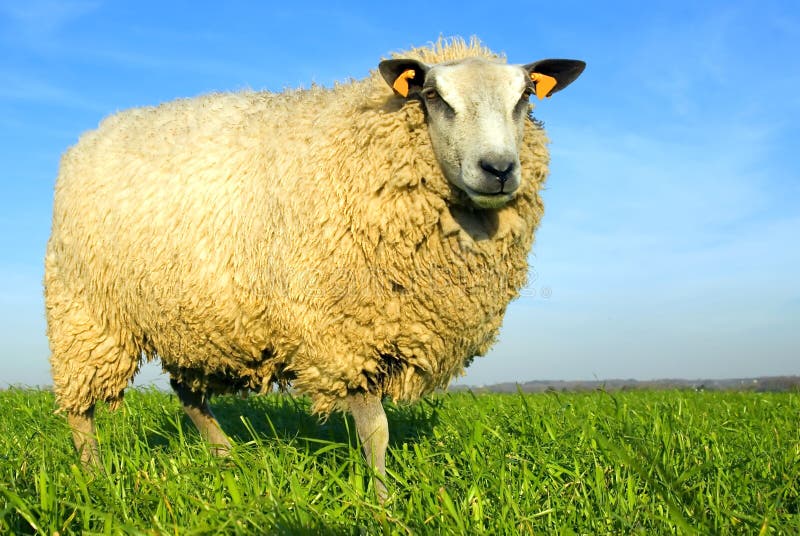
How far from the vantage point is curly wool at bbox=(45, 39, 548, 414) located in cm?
417

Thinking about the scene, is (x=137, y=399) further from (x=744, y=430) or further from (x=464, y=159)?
(x=744, y=430)

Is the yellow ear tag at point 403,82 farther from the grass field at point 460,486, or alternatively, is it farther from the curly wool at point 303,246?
the grass field at point 460,486

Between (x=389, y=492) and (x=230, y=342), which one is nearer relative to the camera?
(x=389, y=492)

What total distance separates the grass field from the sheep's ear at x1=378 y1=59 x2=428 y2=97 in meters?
2.01

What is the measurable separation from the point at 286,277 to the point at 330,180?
0.63 metres

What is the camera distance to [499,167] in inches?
148

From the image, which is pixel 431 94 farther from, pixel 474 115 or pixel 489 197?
pixel 489 197

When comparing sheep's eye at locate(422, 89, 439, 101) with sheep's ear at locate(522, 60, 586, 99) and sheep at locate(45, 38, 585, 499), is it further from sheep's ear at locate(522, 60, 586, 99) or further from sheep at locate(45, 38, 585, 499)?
sheep's ear at locate(522, 60, 586, 99)

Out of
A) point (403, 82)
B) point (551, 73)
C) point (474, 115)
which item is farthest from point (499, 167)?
point (551, 73)

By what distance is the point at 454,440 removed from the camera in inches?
182

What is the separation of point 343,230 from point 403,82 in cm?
92

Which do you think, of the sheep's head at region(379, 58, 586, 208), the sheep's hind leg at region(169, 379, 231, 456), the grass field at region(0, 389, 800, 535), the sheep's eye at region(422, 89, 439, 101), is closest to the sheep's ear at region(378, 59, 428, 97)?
the sheep's head at region(379, 58, 586, 208)

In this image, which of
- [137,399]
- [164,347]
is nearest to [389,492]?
[164,347]

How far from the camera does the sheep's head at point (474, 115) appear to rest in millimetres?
3799
